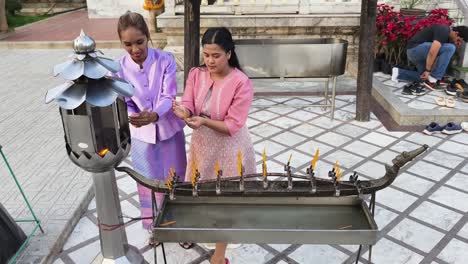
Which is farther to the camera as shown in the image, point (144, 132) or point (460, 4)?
point (460, 4)

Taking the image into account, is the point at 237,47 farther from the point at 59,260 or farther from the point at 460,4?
the point at 460,4

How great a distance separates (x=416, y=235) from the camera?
2.98 meters

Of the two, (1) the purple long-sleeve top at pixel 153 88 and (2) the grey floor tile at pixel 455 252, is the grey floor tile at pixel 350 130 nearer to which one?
(2) the grey floor tile at pixel 455 252

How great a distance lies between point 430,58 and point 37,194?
5728 millimetres

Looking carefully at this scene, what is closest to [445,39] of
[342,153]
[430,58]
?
[430,58]

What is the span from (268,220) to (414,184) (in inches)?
89.0

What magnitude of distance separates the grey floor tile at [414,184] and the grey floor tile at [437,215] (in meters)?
0.22

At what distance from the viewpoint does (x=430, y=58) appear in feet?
20.1

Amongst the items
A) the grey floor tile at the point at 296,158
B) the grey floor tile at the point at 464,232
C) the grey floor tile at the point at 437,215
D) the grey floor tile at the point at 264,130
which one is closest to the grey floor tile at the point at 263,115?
the grey floor tile at the point at 264,130

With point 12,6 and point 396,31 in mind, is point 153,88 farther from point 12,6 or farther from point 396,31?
point 12,6

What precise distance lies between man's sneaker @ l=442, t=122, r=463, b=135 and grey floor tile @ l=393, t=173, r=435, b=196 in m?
1.30

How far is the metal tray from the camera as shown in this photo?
1.80 meters

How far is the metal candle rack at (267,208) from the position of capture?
1823mm

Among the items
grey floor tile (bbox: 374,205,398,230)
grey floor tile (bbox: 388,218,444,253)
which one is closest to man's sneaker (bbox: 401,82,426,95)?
grey floor tile (bbox: 374,205,398,230)
